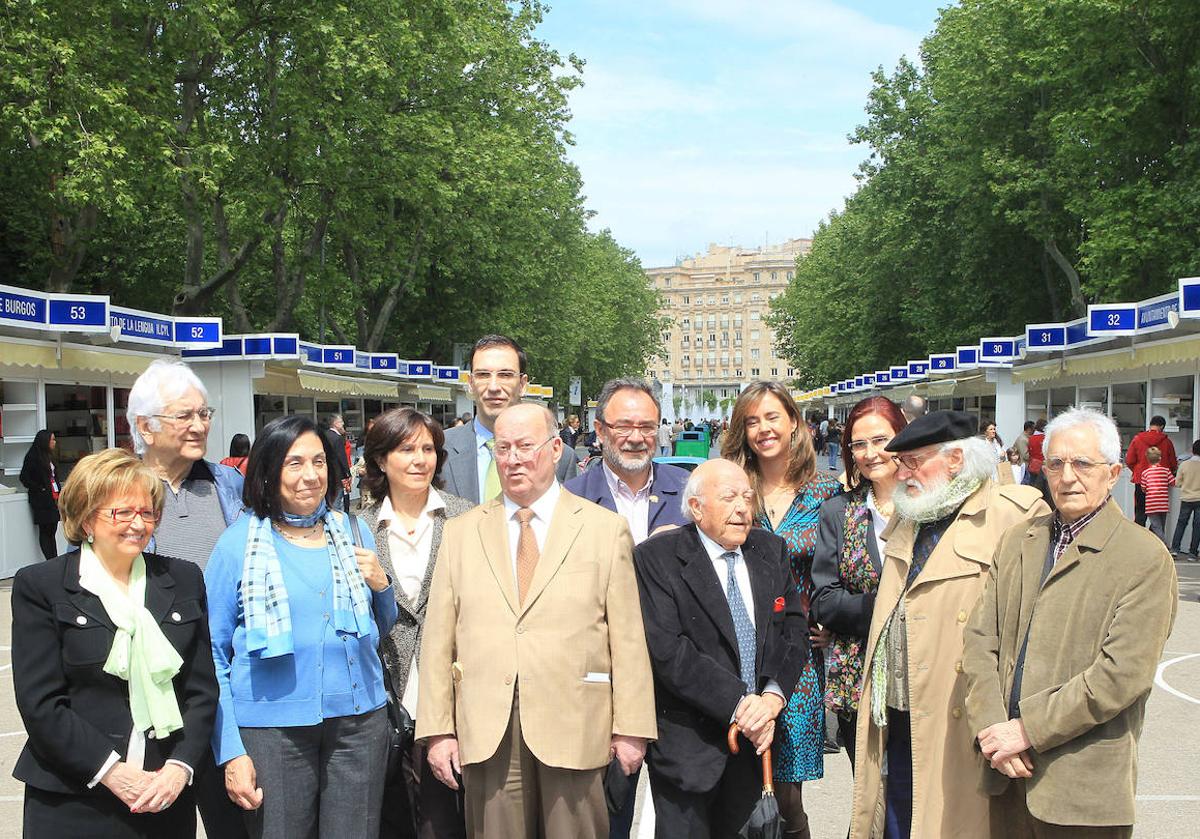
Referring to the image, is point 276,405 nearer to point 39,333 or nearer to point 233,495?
point 39,333

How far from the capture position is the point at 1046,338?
75.6ft

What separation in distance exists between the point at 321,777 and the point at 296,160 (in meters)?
21.3

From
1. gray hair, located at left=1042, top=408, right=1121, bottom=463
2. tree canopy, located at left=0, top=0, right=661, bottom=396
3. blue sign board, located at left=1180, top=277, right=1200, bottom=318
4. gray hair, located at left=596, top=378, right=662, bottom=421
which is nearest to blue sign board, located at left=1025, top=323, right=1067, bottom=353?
blue sign board, located at left=1180, top=277, right=1200, bottom=318

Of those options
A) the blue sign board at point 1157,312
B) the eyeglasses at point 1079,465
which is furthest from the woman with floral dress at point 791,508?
the blue sign board at point 1157,312

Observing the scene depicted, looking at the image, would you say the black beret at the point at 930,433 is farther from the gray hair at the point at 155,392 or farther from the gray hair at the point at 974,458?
the gray hair at the point at 155,392

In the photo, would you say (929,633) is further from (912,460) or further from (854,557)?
(912,460)

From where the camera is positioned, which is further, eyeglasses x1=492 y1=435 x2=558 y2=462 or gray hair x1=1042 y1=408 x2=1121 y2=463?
eyeglasses x1=492 y1=435 x2=558 y2=462

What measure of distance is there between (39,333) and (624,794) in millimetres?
13535

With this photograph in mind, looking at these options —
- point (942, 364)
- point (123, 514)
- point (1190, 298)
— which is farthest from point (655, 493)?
point (942, 364)

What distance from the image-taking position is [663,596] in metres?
3.71

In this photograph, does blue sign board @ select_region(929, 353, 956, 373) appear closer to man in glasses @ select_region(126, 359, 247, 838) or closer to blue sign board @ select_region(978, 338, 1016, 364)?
blue sign board @ select_region(978, 338, 1016, 364)

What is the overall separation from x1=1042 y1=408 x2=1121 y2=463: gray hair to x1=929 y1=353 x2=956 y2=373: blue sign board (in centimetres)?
2837

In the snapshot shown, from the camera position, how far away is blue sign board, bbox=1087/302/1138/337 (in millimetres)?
17812

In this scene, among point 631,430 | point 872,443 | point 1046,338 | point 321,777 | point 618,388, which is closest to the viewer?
point 321,777
